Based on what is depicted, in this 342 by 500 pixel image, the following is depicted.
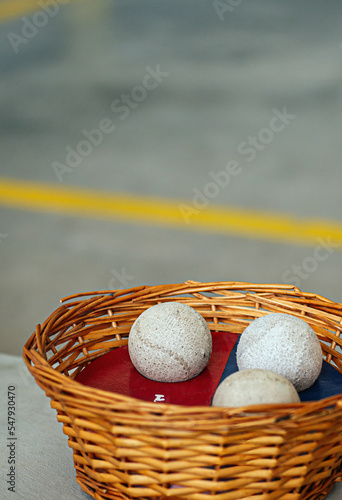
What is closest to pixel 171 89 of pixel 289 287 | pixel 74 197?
pixel 74 197

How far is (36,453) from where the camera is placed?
0.89m

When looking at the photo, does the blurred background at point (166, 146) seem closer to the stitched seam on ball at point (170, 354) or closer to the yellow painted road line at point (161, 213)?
the yellow painted road line at point (161, 213)

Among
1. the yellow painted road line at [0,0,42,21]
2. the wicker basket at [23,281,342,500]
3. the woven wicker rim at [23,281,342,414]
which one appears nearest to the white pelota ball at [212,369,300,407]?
the wicker basket at [23,281,342,500]

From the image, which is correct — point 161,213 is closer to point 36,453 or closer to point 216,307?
point 216,307

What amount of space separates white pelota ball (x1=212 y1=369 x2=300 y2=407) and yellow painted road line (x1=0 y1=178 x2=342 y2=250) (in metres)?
1.47

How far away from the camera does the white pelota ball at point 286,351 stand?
0.77 metres

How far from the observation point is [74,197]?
7.98 feet

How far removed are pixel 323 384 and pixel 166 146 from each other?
5.67 ft

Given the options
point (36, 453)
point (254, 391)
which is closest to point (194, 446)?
point (254, 391)

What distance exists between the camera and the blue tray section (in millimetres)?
783

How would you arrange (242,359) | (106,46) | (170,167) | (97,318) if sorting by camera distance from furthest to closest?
(106,46) → (170,167) → (97,318) → (242,359)

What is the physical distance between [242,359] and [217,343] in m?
0.17

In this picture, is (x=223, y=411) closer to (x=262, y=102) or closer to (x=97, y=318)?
(x=97, y=318)

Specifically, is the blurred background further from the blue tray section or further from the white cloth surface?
the blue tray section
